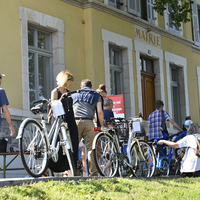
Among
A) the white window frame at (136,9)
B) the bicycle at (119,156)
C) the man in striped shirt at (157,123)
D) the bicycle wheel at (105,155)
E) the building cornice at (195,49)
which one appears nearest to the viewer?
the bicycle wheel at (105,155)

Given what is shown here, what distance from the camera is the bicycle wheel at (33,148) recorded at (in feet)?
15.6

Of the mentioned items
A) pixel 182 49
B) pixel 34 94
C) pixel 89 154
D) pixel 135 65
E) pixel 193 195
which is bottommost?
pixel 193 195

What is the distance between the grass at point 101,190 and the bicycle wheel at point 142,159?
43.2 inches

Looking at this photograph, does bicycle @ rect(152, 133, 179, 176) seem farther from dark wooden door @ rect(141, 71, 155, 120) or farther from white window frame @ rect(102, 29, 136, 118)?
dark wooden door @ rect(141, 71, 155, 120)

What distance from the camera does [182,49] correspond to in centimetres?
1697

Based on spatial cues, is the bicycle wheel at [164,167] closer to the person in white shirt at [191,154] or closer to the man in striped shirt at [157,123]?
the man in striped shirt at [157,123]

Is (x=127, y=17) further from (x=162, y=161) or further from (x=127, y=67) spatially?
(x=162, y=161)

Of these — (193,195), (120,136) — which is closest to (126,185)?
(193,195)

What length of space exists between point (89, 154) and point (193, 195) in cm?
167

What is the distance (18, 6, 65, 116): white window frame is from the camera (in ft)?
34.1

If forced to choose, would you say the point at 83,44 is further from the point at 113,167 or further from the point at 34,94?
the point at 113,167

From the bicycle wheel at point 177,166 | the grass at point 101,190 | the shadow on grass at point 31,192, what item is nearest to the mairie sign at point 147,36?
the bicycle wheel at point 177,166

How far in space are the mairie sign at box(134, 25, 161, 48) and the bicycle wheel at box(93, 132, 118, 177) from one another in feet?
27.4

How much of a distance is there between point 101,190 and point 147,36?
35.4 ft
